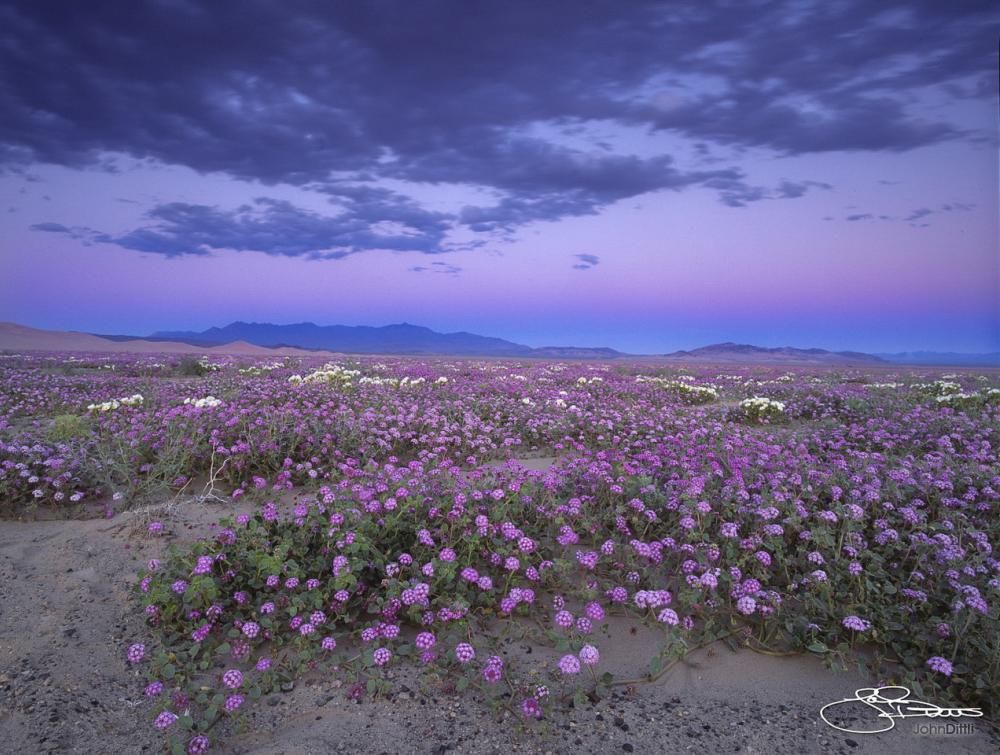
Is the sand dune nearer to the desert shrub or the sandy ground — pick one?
the desert shrub

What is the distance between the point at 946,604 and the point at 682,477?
8.51 feet

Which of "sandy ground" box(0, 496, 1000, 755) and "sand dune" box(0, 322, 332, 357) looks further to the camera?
"sand dune" box(0, 322, 332, 357)

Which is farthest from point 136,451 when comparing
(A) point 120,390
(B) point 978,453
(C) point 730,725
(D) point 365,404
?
(B) point 978,453

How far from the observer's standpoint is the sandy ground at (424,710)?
2773 mm

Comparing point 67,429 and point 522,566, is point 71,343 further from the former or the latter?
point 522,566

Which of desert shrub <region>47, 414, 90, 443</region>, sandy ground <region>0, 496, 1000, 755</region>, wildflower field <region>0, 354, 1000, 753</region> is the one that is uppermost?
desert shrub <region>47, 414, 90, 443</region>

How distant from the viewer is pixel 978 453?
6957 mm
